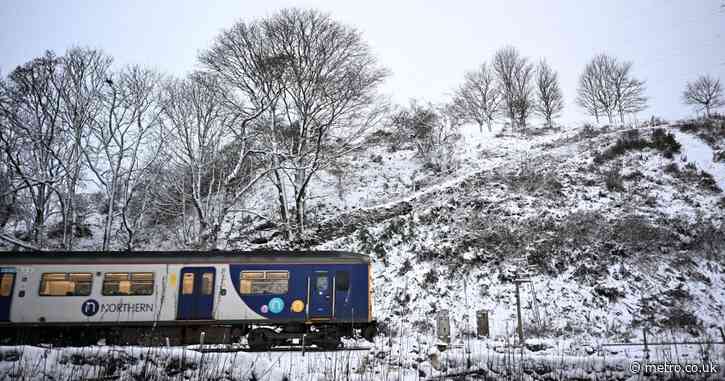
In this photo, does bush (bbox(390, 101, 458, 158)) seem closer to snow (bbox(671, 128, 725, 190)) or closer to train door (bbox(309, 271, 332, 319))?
snow (bbox(671, 128, 725, 190))

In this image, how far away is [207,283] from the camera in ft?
42.7

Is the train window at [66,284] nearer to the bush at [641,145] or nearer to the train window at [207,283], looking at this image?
the train window at [207,283]

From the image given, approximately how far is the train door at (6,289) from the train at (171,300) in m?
0.03

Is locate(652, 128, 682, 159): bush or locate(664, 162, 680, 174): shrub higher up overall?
locate(652, 128, 682, 159): bush

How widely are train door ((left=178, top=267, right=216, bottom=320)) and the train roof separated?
0.32 meters

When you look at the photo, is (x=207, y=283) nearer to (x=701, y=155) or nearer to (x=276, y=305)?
(x=276, y=305)

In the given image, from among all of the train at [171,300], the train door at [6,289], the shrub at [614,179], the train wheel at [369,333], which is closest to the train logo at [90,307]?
the train at [171,300]

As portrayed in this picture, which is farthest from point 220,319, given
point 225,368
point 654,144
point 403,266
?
point 654,144

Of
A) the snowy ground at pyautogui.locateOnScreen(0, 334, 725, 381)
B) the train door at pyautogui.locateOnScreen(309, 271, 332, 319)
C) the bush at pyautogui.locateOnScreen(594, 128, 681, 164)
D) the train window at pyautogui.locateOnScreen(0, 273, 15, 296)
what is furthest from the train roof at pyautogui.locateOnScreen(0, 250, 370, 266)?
the bush at pyautogui.locateOnScreen(594, 128, 681, 164)

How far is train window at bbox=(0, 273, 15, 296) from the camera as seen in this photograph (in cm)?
1275

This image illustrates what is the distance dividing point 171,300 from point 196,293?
75cm

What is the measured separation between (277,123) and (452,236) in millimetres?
12372

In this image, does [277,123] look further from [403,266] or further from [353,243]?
[403,266]
